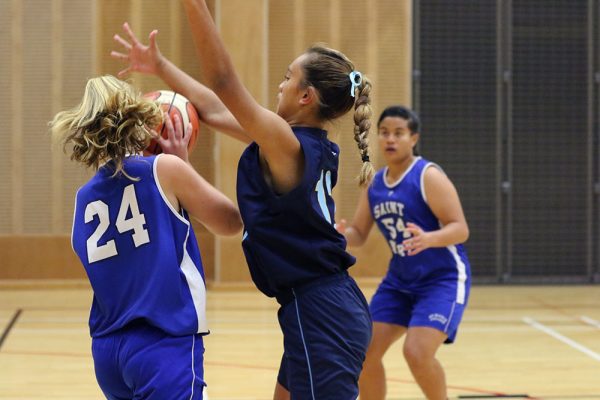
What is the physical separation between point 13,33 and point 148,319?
8197mm

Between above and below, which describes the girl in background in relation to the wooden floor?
above

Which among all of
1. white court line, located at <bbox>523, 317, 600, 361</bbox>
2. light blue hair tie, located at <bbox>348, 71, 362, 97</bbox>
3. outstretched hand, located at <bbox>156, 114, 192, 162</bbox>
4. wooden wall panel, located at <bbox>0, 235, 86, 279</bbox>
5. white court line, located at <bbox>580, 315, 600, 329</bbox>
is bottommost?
white court line, located at <bbox>580, 315, 600, 329</bbox>

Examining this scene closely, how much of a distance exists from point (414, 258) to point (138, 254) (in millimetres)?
2335

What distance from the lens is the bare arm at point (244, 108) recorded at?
254cm

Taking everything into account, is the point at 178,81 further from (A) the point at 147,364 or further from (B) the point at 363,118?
(A) the point at 147,364

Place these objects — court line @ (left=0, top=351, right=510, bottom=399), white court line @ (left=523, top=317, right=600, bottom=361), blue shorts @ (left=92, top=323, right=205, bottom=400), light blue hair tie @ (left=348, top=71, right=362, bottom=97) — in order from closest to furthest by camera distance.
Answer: blue shorts @ (left=92, top=323, right=205, bottom=400)
light blue hair tie @ (left=348, top=71, right=362, bottom=97)
court line @ (left=0, top=351, right=510, bottom=399)
white court line @ (left=523, top=317, right=600, bottom=361)

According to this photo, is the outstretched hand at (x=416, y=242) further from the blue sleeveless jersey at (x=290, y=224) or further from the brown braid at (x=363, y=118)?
the blue sleeveless jersey at (x=290, y=224)

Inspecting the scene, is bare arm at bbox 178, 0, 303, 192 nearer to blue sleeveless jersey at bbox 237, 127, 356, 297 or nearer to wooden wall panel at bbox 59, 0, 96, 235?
blue sleeveless jersey at bbox 237, 127, 356, 297

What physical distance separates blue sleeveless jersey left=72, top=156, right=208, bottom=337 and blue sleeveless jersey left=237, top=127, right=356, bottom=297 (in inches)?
8.1

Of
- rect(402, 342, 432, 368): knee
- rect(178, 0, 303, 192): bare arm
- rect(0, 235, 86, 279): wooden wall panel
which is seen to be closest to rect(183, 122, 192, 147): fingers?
rect(178, 0, 303, 192): bare arm

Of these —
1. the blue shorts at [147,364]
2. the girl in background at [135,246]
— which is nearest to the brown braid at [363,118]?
the girl in background at [135,246]

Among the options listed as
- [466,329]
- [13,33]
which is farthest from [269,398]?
[13,33]

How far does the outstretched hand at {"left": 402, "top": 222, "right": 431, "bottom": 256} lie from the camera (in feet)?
14.5

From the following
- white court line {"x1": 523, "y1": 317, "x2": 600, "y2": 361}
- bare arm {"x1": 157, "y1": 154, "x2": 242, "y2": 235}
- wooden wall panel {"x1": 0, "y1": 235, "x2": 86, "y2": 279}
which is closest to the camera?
bare arm {"x1": 157, "y1": 154, "x2": 242, "y2": 235}
